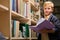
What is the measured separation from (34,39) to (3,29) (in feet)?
5.38

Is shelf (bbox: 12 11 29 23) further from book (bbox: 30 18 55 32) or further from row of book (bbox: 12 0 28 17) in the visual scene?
book (bbox: 30 18 55 32)

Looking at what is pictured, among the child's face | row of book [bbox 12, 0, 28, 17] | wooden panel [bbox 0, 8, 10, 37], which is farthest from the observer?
row of book [bbox 12, 0, 28, 17]

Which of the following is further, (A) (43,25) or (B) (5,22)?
(B) (5,22)

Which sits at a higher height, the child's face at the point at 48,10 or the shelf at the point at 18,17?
the child's face at the point at 48,10

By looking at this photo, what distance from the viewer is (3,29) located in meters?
2.24

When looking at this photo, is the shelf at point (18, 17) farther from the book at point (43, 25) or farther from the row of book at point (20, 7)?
the book at point (43, 25)

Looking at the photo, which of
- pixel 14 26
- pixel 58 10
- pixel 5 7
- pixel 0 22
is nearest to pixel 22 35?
pixel 14 26

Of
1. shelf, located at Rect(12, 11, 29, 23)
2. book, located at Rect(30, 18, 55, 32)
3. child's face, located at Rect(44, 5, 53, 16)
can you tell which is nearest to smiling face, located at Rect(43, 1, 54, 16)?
child's face, located at Rect(44, 5, 53, 16)

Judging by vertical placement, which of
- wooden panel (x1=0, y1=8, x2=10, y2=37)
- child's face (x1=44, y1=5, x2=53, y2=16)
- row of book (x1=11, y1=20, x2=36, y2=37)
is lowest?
row of book (x1=11, y1=20, x2=36, y2=37)

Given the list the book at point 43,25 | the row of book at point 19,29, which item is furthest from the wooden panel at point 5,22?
the book at point 43,25

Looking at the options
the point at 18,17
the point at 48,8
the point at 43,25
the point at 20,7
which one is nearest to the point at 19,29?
the point at 18,17

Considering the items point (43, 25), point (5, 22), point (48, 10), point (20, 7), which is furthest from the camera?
point (20, 7)

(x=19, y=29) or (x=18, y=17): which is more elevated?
(x=18, y=17)

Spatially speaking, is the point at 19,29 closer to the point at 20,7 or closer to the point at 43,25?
the point at 20,7
